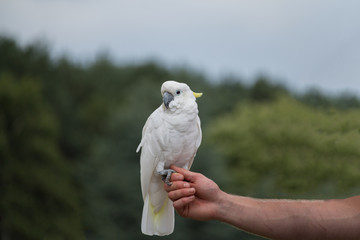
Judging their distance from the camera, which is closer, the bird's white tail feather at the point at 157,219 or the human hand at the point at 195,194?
the human hand at the point at 195,194

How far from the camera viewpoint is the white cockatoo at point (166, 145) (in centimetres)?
254

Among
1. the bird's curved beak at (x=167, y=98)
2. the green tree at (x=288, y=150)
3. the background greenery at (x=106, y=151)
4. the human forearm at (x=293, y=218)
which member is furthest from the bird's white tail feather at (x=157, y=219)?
the background greenery at (x=106, y=151)

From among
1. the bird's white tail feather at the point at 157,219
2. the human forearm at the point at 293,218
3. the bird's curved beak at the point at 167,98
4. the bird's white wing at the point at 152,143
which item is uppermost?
the bird's curved beak at the point at 167,98

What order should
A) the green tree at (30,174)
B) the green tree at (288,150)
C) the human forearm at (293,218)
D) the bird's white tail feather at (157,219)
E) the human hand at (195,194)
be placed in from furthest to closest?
the green tree at (30,174)
the green tree at (288,150)
the bird's white tail feather at (157,219)
the human hand at (195,194)
the human forearm at (293,218)

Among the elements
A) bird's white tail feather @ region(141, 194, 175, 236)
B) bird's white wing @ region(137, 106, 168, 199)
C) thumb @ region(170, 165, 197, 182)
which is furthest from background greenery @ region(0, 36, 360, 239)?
bird's white wing @ region(137, 106, 168, 199)

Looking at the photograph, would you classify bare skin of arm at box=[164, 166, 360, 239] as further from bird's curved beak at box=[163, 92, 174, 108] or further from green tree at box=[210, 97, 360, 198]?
green tree at box=[210, 97, 360, 198]

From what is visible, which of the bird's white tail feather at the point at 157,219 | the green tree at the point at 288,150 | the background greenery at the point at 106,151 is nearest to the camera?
the bird's white tail feather at the point at 157,219

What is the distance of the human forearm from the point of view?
2.34m

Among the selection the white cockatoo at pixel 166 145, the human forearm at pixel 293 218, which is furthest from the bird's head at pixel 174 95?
the human forearm at pixel 293 218

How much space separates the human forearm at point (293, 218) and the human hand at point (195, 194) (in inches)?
2.1

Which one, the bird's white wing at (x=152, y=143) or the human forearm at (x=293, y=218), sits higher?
the bird's white wing at (x=152, y=143)

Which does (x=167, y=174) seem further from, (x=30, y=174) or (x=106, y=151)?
(x=30, y=174)

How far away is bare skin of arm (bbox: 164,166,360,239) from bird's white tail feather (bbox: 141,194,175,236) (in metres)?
0.27

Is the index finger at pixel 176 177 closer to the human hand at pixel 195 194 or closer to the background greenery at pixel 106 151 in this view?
the human hand at pixel 195 194
